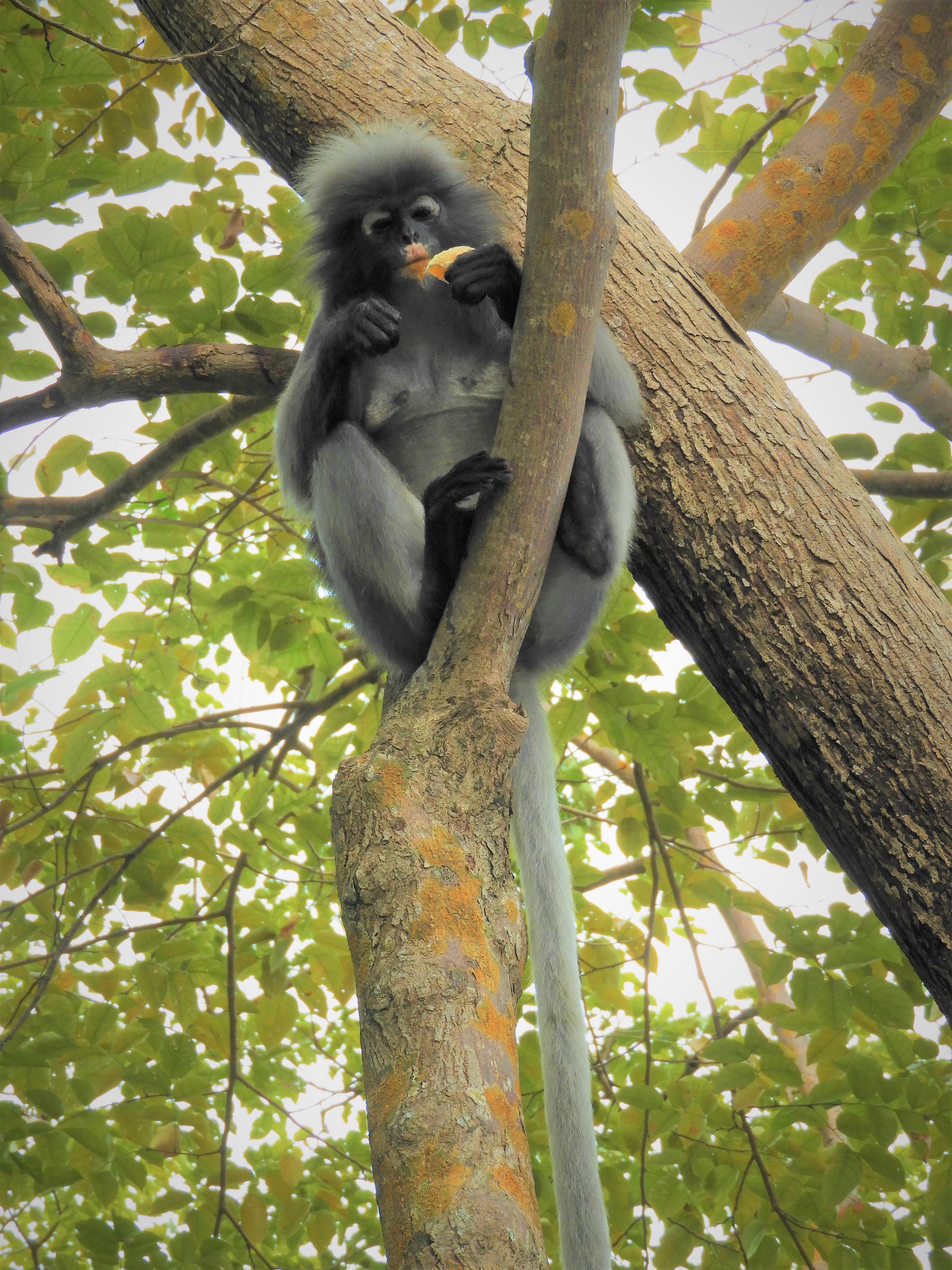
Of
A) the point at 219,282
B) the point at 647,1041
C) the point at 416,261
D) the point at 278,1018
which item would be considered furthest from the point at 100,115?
the point at 647,1041

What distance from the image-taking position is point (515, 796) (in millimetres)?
2572

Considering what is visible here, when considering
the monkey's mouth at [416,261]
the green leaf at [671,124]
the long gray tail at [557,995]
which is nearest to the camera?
the long gray tail at [557,995]

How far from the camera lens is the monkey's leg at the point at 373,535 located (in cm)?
234

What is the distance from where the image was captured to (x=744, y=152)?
3.59 metres

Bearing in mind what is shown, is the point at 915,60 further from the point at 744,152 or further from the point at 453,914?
the point at 453,914

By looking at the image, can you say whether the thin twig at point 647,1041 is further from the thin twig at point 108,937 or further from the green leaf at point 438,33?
the green leaf at point 438,33

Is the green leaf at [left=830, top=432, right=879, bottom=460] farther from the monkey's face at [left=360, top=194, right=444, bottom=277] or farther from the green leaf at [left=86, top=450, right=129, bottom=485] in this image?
the green leaf at [left=86, top=450, right=129, bottom=485]

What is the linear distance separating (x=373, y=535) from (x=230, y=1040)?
180cm

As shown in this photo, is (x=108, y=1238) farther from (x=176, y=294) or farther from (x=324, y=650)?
(x=176, y=294)

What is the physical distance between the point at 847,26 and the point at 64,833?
13.1 feet

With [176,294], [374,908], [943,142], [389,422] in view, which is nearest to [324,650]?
[389,422]

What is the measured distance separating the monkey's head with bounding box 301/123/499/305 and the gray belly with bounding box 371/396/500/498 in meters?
0.46

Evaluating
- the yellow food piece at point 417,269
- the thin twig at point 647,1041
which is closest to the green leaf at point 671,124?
the yellow food piece at point 417,269

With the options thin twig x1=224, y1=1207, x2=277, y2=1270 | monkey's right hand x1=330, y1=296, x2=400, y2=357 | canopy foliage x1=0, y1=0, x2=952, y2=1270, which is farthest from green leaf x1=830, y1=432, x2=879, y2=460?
thin twig x1=224, y1=1207, x2=277, y2=1270
